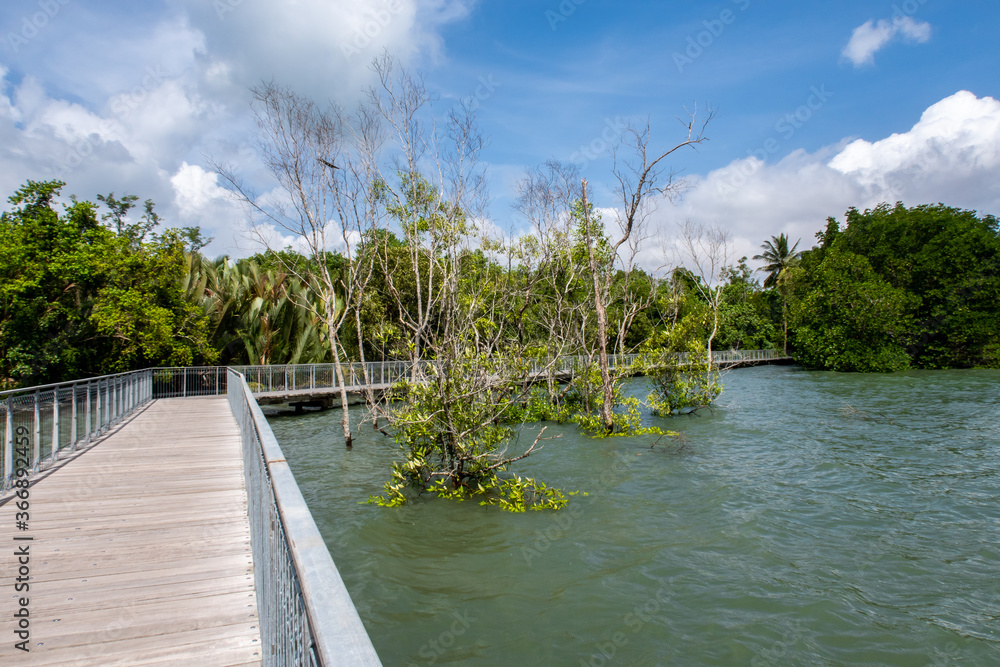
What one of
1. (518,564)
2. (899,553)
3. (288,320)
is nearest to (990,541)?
(899,553)

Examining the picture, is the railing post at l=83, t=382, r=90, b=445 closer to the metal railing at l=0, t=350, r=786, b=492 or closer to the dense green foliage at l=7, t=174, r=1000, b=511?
the metal railing at l=0, t=350, r=786, b=492

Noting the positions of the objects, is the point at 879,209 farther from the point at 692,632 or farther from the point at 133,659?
the point at 133,659

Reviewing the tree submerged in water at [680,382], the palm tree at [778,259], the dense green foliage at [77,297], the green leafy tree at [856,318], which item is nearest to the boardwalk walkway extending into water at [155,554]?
the dense green foliage at [77,297]

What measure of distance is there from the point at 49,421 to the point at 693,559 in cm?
911

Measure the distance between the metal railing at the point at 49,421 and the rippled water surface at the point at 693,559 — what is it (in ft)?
13.1

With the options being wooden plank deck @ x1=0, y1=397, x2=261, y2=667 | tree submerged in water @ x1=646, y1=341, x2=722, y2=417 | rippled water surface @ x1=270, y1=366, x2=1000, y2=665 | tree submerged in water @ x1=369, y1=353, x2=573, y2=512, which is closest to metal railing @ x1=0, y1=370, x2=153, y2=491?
wooden plank deck @ x1=0, y1=397, x2=261, y2=667

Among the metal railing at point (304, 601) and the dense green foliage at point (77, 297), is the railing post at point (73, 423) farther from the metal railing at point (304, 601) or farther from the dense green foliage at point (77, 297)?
the dense green foliage at point (77, 297)

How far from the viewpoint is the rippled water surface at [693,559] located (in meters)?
5.67

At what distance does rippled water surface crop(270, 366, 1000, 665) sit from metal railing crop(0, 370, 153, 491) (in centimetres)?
399

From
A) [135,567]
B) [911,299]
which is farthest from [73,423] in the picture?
[911,299]

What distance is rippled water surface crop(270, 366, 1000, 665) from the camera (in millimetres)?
5672

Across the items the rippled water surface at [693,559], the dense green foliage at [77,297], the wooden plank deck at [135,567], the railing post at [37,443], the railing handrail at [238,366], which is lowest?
the rippled water surface at [693,559]

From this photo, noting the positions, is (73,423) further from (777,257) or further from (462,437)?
(777,257)

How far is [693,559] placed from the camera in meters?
7.58
